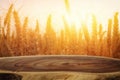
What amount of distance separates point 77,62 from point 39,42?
43.9 inches

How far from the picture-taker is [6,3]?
105 inches

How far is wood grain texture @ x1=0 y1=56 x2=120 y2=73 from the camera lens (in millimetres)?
1181

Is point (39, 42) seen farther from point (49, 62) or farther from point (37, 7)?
point (49, 62)

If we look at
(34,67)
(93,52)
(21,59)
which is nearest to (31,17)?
(93,52)

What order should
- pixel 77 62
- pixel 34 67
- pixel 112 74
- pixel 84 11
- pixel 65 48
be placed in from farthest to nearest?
pixel 84 11 < pixel 65 48 < pixel 77 62 < pixel 34 67 < pixel 112 74

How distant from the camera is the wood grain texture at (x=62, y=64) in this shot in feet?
3.87

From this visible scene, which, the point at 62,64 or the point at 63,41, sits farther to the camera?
the point at 63,41

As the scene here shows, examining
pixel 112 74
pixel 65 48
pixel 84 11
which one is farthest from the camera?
pixel 84 11

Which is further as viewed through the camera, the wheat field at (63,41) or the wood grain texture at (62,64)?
the wheat field at (63,41)

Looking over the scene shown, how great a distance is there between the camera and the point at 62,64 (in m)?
1.28

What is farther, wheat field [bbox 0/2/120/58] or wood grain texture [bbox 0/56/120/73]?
wheat field [bbox 0/2/120/58]

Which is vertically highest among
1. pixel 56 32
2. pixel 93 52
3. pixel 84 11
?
pixel 84 11

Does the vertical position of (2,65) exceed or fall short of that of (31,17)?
it falls short

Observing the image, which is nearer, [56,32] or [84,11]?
[56,32]
